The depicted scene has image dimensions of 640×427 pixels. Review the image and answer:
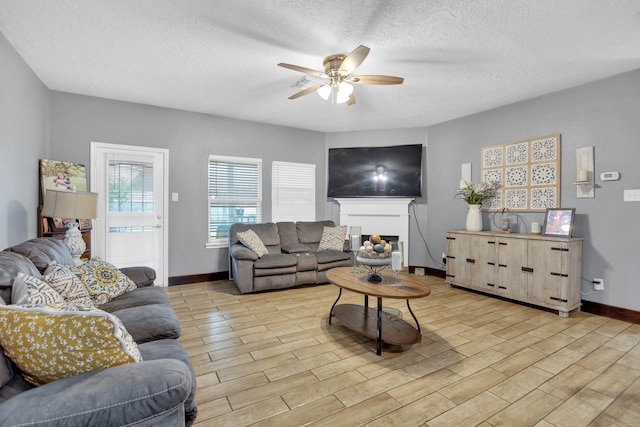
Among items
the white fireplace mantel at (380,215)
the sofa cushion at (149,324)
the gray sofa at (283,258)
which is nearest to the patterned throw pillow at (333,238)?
the gray sofa at (283,258)

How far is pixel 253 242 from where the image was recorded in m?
4.36

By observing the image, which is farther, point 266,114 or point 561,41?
point 266,114

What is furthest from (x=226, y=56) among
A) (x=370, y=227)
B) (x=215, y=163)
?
(x=370, y=227)

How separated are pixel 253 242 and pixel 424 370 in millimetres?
2899

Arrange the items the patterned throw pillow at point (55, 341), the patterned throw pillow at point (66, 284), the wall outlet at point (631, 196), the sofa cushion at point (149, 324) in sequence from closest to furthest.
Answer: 1. the patterned throw pillow at point (55, 341)
2. the sofa cushion at point (149, 324)
3. the patterned throw pillow at point (66, 284)
4. the wall outlet at point (631, 196)

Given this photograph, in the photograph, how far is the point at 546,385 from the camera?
198 centimetres

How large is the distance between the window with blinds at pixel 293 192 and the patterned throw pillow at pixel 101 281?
121 inches

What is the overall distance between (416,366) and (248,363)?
4.12 ft

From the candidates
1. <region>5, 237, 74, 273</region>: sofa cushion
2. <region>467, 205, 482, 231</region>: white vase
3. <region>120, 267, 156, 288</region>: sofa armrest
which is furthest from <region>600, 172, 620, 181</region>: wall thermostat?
<region>5, 237, 74, 273</region>: sofa cushion

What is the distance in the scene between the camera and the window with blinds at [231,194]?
15.8 feet

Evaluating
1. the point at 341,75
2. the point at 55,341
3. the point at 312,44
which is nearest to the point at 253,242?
the point at 341,75

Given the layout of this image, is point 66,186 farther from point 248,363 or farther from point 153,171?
point 248,363

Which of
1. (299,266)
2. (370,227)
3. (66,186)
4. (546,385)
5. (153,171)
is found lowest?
(546,385)

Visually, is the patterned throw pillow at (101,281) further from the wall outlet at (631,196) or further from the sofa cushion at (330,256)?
the wall outlet at (631,196)
